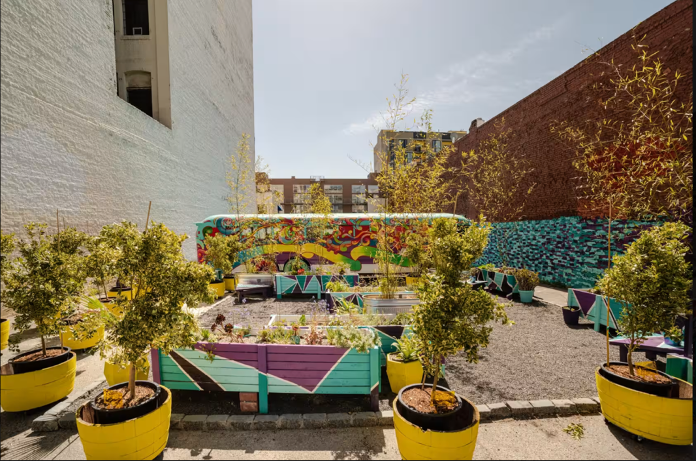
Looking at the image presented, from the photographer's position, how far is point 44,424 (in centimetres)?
325

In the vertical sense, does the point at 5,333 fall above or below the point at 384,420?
above

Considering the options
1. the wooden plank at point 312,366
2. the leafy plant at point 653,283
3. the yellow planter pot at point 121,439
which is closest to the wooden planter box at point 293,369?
the wooden plank at point 312,366

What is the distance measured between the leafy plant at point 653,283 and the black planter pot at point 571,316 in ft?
13.3

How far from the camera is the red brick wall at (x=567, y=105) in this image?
7.24 meters

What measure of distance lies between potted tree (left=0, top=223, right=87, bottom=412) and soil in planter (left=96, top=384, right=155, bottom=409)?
1.24 meters

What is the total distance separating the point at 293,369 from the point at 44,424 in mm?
2818

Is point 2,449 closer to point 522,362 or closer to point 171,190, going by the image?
point 522,362

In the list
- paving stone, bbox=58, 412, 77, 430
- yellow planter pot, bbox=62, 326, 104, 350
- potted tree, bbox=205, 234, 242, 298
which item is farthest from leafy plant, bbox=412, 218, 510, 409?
potted tree, bbox=205, 234, 242, 298

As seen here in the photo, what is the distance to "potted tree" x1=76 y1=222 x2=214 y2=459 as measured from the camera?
266 centimetres

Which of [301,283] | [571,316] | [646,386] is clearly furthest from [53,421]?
[571,316]

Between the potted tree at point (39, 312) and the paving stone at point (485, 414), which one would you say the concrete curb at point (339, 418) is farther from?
the potted tree at point (39, 312)

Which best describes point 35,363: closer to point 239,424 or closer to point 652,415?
point 239,424

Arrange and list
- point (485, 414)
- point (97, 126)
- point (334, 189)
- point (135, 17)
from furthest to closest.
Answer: point (334, 189), point (135, 17), point (97, 126), point (485, 414)

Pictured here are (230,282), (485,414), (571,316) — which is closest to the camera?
(485,414)
